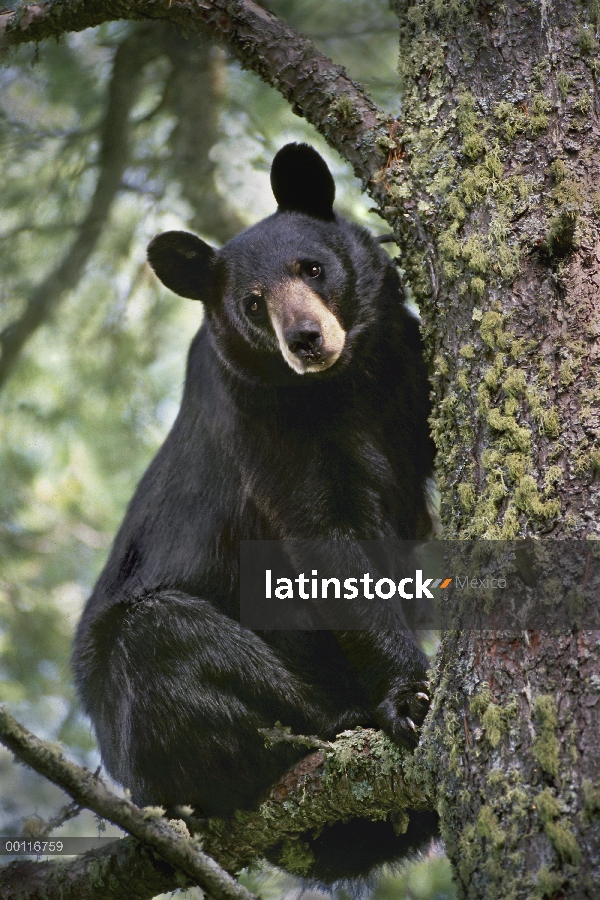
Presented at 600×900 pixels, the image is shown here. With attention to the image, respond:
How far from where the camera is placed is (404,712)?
2.53 meters

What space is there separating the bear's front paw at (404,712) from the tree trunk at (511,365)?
0.30 meters

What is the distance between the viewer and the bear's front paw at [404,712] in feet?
7.82

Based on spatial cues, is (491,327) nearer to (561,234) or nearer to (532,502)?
(561,234)

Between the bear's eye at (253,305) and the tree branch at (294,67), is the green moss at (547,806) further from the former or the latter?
the bear's eye at (253,305)

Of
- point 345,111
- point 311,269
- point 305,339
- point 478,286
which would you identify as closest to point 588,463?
point 478,286

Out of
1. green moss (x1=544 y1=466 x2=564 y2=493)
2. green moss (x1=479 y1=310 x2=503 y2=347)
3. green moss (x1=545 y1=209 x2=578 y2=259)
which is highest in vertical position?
green moss (x1=545 y1=209 x2=578 y2=259)

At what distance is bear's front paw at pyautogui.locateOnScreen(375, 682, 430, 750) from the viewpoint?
2.38 meters

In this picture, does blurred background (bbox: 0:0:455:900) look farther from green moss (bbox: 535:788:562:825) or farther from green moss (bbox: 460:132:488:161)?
green moss (bbox: 535:788:562:825)

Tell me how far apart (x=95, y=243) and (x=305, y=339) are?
2501 millimetres

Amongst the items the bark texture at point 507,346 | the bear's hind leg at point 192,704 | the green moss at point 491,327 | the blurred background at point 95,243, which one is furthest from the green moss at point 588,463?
the blurred background at point 95,243

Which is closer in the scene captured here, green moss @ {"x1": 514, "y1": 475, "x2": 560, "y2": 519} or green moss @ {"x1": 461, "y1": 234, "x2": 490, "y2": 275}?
green moss @ {"x1": 514, "y1": 475, "x2": 560, "y2": 519}

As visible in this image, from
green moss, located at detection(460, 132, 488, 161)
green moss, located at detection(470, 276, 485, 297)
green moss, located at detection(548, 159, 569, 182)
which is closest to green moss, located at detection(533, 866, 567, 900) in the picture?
green moss, located at detection(470, 276, 485, 297)

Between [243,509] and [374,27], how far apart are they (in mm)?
3092

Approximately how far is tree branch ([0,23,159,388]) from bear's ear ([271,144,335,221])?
1783 millimetres
